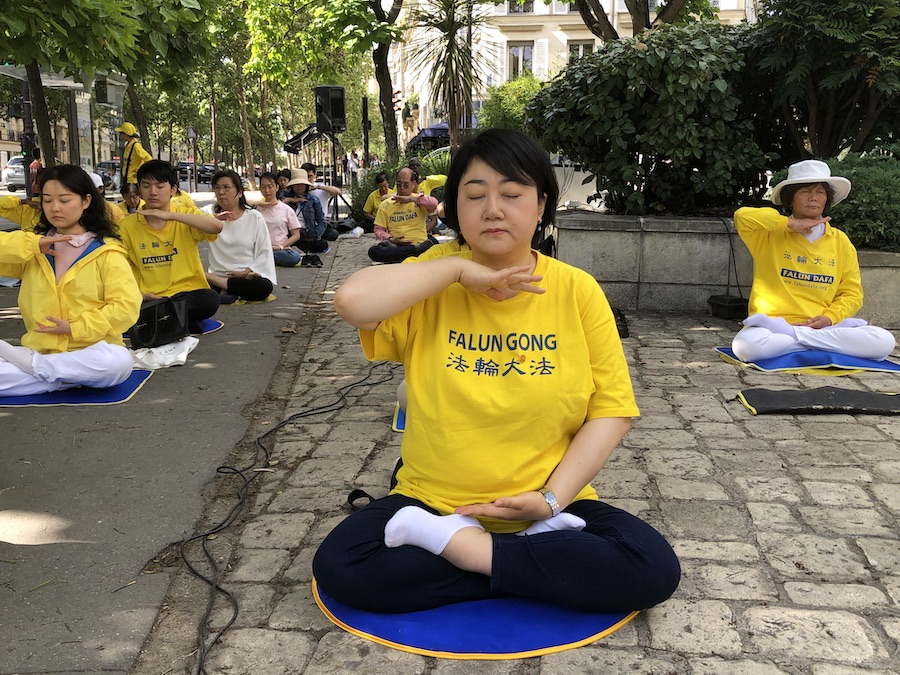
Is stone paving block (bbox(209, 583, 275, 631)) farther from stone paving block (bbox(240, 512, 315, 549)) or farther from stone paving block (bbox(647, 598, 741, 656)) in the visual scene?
stone paving block (bbox(647, 598, 741, 656))

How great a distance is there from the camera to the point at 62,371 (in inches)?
214

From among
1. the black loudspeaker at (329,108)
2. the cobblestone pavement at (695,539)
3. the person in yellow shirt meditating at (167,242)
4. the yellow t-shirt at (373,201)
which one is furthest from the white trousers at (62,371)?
the black loudspeaker at (329,108)

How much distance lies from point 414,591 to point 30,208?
205 inches

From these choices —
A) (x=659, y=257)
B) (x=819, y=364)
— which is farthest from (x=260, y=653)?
(x=659, y=257)

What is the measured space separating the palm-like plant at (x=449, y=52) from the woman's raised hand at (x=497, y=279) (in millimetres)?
14352

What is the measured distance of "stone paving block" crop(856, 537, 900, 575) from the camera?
10.2 ft

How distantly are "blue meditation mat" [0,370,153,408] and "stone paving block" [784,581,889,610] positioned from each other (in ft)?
13.5

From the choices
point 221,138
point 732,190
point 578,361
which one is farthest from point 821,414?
point 221,138

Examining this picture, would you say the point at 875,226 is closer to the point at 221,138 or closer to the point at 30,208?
the point at 30,208

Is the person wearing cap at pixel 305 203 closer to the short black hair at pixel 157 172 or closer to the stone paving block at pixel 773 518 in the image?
the short black hair at pixel 157 172

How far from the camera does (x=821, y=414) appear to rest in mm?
4984

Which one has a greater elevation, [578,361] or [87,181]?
[87,181]

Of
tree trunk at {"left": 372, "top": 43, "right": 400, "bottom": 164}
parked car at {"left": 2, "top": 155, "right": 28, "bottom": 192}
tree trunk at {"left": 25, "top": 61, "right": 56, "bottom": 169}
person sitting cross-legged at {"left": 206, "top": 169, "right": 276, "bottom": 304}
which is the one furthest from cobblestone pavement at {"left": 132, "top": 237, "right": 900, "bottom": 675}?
parked car at {"left": 2, "top": 155, "right": 28, "bottom": 192}

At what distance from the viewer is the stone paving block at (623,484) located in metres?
3.85
